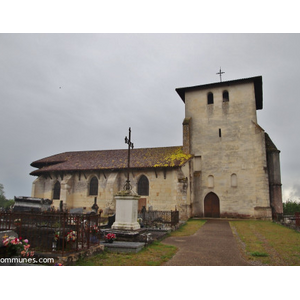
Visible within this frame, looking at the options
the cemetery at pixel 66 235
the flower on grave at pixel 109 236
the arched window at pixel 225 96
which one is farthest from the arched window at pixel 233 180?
the flower on grave at pixel 109 236

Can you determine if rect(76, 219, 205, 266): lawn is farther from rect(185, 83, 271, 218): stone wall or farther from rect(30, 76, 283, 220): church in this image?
rect(185, 83, 271, 218): stone wall

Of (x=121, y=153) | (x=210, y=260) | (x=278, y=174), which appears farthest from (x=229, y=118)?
(x=210, y=260)

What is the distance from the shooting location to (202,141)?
2528cm

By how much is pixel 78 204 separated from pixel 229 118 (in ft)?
56.2

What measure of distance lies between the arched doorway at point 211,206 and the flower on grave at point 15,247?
2009 cm

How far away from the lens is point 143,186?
77.1ft

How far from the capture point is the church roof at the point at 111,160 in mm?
23141

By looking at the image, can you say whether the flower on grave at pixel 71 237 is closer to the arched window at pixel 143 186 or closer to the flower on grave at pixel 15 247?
the flower on grave at pixel 15 247

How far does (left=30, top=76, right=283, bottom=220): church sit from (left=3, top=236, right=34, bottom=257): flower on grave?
15700 mm

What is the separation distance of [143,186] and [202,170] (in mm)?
6074

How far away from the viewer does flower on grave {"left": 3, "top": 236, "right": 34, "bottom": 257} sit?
6043mm

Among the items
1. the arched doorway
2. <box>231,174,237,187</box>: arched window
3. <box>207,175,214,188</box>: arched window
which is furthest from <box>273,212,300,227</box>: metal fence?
<box>207,175,214,188</box>: arched window

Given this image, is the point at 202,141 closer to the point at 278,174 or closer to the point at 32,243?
the point at 278,174

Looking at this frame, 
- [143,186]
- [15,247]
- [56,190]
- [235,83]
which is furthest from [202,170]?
[15,247]
